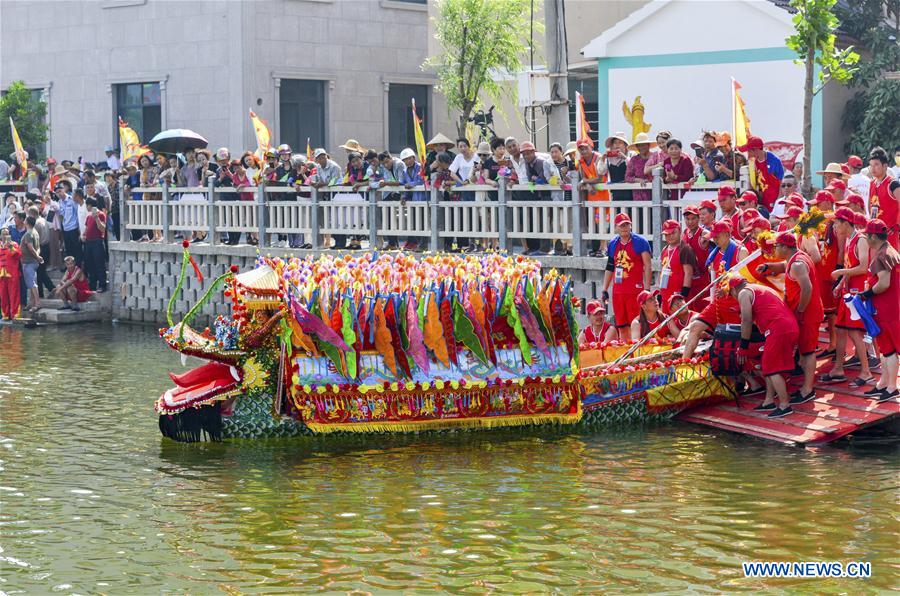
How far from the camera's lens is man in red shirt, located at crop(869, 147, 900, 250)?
15.0m

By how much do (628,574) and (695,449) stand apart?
161 inches

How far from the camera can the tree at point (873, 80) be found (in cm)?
2434

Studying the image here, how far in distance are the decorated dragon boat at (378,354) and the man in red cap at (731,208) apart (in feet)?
7.99

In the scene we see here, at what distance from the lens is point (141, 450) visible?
14.0 metres

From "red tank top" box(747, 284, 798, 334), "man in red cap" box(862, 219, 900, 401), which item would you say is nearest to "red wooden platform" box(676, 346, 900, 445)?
"man in red cap" box(862, 219, 900, 401)

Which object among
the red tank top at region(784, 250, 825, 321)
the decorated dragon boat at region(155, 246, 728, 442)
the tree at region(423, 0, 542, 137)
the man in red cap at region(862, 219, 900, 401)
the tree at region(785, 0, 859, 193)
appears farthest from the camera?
the tree at region(423, 0, 542, 137)

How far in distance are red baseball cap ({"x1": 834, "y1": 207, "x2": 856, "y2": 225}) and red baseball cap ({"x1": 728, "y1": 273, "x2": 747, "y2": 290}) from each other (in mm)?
1131

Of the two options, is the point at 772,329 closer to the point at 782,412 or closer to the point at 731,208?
the point at 782,412

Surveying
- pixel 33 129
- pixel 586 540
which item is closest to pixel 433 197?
pixel 586 540

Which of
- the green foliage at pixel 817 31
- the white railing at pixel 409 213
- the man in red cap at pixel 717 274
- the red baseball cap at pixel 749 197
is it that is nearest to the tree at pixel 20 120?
the white railing at pixel 409 213

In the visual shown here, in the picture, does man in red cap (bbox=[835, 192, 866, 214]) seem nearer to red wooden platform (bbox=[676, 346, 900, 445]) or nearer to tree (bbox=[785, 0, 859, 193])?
red wooden platform (bbox=[676, 346, 900, 445])

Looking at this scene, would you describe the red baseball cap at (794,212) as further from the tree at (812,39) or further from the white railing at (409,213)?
the tree at (812,39)

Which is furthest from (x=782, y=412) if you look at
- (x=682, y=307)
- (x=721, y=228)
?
(x=721, y=228)

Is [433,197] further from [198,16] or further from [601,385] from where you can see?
[198,16]
